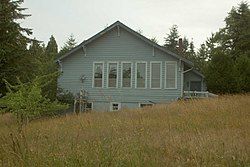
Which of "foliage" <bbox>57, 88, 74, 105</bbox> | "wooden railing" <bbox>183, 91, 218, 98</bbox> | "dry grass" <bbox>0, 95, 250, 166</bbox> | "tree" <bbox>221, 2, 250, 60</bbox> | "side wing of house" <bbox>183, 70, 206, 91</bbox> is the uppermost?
"tree" <bbox>221, 2, 250, 60</bbox>

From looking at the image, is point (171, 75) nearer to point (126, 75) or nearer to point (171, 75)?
point (171, 75)

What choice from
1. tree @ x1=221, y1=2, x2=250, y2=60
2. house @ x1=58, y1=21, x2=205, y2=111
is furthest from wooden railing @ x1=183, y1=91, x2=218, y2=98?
tree @ x1=221, y1=2, x2=250, y2=60

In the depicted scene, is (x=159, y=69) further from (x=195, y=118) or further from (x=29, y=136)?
(x=29, y=136)

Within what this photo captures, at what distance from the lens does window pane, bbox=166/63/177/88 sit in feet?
93.2

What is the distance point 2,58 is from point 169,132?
53.9 ft

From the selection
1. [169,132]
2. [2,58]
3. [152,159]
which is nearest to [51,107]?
[2,58]

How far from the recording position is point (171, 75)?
1125 inches

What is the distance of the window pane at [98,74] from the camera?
1158 inches

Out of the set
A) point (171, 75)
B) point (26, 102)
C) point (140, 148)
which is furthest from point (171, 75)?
point (140, 148)

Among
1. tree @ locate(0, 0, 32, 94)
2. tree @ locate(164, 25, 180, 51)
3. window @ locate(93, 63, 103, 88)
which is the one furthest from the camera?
tree @ locate(164, 25, 180, 51)

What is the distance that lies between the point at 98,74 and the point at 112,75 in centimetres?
112

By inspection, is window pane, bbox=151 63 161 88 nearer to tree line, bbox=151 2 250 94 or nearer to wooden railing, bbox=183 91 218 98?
wooden railing, bbox=183 91 218 98

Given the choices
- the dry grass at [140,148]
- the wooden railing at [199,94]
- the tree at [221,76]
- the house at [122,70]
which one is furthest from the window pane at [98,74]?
the dry grass at [140,148]

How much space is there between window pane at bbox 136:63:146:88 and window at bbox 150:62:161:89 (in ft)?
1.70
